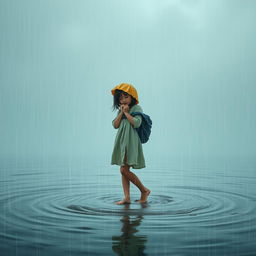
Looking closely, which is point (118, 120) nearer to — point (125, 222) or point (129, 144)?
point (129, 144)

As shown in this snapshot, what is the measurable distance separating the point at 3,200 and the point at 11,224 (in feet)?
5.09

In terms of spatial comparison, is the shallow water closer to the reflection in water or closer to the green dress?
the reflection in water

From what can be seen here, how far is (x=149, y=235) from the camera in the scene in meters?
3.03

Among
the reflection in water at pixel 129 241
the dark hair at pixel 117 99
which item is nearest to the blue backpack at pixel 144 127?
the dark hair at pixel 117 99

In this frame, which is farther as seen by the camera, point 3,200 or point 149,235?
point 3,200

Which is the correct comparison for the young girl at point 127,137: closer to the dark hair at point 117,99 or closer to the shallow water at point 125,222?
the dark hair at point 117,99

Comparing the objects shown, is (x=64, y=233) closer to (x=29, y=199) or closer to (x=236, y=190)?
(x=29, y=199)

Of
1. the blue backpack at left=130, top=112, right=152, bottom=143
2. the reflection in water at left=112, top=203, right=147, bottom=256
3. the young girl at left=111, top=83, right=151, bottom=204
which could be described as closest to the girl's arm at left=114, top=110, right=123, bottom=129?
the young girl at left=111, top=83, right=151, bottom=204

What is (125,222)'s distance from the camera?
3.51 m

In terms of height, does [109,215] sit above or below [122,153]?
below

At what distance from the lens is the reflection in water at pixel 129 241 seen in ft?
8.47

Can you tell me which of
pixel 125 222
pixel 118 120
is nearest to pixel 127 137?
pixel 118 120

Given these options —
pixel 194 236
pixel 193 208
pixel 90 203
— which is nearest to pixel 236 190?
pixel 193 208

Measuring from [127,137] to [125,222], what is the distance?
65.1 inches
